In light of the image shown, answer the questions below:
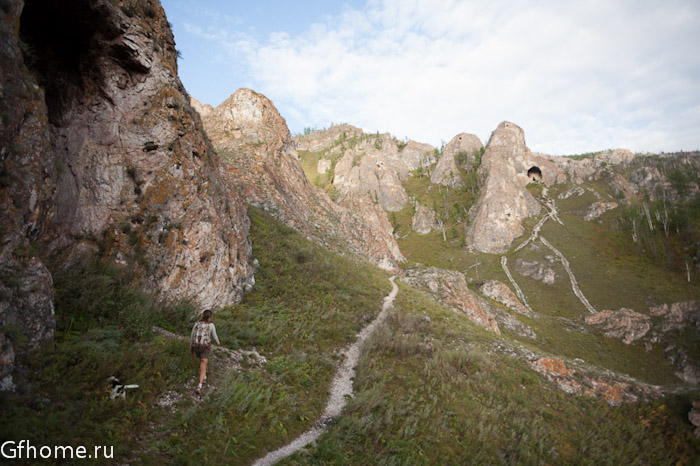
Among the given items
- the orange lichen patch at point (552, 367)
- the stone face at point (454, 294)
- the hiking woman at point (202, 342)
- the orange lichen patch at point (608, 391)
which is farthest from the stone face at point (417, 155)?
the hiking woman at point (202, 342)

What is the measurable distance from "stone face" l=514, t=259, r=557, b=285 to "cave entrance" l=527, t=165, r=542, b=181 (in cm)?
5717

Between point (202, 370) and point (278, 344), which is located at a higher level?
point (202, 370)

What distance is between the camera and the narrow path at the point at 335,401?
654 centimetres

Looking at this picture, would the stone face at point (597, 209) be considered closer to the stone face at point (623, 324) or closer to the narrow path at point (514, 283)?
the narrow path at point (514, 283)

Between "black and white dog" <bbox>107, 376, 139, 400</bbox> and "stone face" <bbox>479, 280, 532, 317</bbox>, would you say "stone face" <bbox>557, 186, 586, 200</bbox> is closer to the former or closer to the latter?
"stone face" <bbox>479, 280, 532, 317</bbox>

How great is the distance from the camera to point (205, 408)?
673cm

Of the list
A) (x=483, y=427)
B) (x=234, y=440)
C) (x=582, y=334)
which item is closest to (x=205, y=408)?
(x=234, y=440)

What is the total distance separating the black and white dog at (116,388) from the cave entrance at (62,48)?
33.2 feet

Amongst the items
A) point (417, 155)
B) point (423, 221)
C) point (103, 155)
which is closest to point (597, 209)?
point (423, 221)

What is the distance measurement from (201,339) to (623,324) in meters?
57.1

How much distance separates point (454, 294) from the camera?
35406 mm

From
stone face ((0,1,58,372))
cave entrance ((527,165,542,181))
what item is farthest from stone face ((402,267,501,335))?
cave entrance ((527,165,542,181))

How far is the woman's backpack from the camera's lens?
7.60 metres

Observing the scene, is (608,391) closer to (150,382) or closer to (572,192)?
(150,382)
